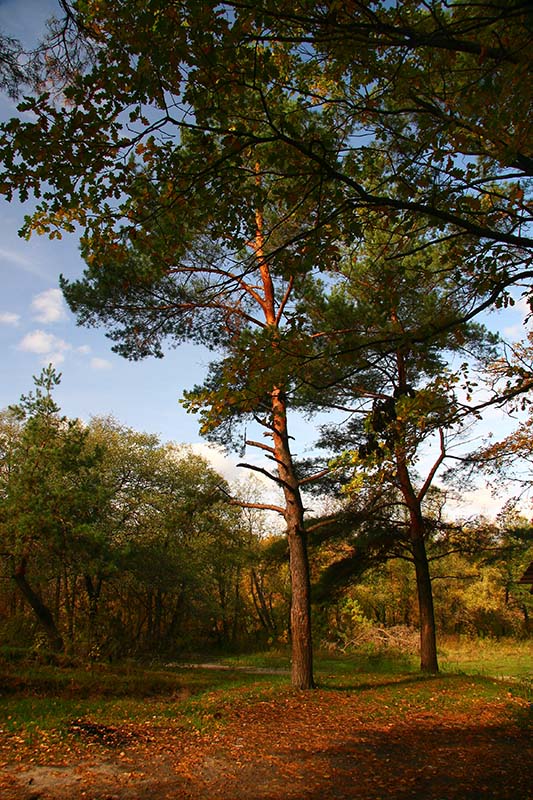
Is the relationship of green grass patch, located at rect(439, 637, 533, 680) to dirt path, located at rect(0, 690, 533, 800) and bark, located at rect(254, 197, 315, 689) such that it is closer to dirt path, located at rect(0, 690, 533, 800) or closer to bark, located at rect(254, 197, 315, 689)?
bark, located at rect(254, 197, 315, 689)

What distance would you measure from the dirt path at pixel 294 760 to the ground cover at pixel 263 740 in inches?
0.7

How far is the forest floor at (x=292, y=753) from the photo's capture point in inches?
192

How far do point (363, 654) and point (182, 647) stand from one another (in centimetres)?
1201

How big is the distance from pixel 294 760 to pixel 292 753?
311 millimetres

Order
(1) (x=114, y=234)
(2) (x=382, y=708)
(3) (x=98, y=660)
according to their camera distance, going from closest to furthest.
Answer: (1) (x=114, y=234) < (2) (x=382, y=708) < (3) (x=98, y=660)

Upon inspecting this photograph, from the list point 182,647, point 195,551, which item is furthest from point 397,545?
point 182,647

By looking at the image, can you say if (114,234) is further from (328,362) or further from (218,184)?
(328,362)

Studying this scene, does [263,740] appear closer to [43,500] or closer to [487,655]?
[43,500]

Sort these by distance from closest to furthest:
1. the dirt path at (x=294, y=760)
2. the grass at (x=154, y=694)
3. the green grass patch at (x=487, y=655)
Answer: the dirt path at (x=294, y=760), the grass at (x=154, y=694), the green grass patch at (x=487, y=655)

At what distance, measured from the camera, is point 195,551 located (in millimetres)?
27953

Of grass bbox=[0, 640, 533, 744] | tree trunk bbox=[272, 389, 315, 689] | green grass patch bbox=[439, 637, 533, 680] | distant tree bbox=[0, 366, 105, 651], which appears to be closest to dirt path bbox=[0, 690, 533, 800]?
grass bbox=[0, 640, 533, 744]

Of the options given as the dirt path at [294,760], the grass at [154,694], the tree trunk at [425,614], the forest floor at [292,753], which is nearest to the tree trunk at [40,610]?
the grass at [154,694]

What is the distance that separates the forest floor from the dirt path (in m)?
0.01

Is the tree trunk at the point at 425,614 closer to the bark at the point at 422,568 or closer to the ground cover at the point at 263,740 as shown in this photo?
the bark at the point at 422,568
